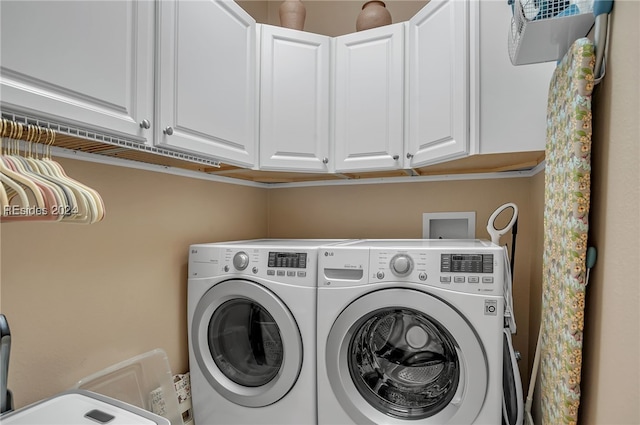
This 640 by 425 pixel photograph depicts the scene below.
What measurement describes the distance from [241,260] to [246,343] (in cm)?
44

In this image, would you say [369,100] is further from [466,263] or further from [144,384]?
[144,384]

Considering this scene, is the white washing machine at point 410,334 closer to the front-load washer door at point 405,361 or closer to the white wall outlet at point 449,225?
the front-load washer door at point 405,361

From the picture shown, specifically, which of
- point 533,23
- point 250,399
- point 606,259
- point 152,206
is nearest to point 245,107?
point 152,206

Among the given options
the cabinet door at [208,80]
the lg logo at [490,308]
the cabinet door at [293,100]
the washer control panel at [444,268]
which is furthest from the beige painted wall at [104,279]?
the lg logo at [490,308]

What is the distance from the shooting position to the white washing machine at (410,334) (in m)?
1.33

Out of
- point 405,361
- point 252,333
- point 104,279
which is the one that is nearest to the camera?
point 104,279

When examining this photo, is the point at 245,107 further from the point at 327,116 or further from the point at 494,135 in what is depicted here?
the point at 494,135

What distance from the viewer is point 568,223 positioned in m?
0.96

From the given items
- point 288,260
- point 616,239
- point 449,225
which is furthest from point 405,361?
point 616,239

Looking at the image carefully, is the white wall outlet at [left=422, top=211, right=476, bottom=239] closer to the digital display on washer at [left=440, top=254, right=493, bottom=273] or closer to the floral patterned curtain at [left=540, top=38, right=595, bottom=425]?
the digital display on washer at [left=440, top=254, right=493, bottom=273]

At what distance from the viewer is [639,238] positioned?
2.31 ft

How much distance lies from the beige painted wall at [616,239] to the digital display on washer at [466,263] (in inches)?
15.3

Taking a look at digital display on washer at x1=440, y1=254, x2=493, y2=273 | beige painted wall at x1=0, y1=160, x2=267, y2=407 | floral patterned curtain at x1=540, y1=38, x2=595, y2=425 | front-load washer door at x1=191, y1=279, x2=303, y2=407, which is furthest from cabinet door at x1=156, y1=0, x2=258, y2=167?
floral patterned curtain at x1=540, y1=38, x2=595, y2=425

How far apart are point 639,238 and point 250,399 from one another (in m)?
1.50
